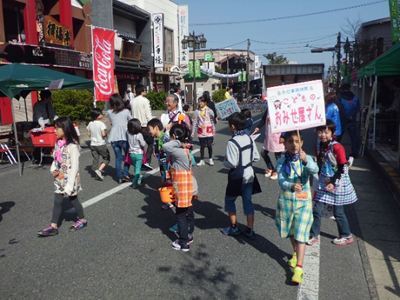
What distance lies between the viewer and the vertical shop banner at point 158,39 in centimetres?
2866

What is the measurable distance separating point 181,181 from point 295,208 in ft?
4.28

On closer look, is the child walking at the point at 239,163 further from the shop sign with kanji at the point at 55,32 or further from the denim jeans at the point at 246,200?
the shop sign with kanji at the point at 55,32

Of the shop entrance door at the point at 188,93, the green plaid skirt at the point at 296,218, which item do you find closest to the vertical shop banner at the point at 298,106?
the green plaid skirt at the point at 296,218

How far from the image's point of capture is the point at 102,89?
14.7 metres

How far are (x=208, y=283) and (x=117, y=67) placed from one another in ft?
73.2

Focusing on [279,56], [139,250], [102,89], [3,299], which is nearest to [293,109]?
[139,250]

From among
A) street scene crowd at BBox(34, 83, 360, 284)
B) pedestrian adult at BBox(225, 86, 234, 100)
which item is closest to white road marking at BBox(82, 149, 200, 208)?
street scene crowd at BBox(34, 83, 360, 284)

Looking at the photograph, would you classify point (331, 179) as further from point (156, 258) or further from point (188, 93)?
point (188, 93)

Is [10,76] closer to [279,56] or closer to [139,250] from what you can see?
[139,250]

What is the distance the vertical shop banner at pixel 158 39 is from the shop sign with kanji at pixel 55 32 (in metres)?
9.49

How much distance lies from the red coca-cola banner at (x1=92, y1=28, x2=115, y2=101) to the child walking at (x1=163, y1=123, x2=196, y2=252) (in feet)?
35.5

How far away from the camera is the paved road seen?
139 inches

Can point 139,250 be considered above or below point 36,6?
below

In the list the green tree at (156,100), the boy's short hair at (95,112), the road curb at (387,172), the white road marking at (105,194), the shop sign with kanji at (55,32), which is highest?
the shop sign with kanji at (55,32)
